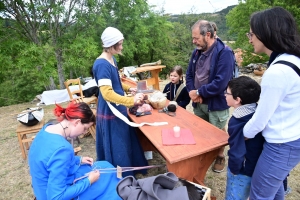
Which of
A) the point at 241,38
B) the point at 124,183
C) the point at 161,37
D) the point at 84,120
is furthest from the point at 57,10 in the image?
the point at 241,38

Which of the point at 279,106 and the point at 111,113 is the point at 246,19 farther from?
the point at 279,106

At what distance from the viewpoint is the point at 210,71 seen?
→ 7.09ft

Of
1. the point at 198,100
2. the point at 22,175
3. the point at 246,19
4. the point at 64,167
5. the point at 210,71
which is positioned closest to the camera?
the point at 64,167

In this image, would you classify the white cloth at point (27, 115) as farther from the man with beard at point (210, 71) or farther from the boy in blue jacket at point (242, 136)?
the boy in blue jacket at point (242, 136)

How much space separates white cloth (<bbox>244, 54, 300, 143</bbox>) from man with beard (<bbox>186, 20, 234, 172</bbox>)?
808 mm

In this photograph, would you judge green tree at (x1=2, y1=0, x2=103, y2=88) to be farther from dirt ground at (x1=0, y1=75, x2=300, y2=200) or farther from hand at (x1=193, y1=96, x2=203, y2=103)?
hand at (x1=193, y1=96, x2=203, y2=103)

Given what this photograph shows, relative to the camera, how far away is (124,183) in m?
1.10

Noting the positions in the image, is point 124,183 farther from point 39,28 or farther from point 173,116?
point 39,28

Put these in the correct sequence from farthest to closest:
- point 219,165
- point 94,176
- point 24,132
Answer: point 24,132
point 219,165
point 94,176

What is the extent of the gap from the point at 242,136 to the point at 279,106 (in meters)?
0.30

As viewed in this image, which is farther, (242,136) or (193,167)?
(193,167)

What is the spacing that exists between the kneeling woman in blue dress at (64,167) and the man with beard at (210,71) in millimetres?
1167

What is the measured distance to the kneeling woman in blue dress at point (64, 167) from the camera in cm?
119

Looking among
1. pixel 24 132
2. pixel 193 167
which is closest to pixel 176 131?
pixel 193 167
